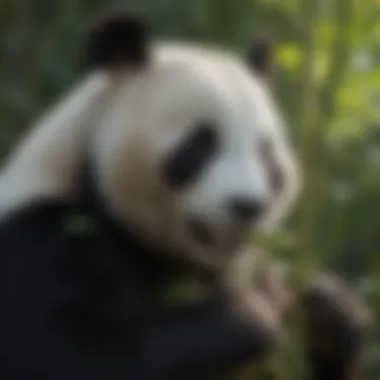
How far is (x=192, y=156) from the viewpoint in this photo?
984 mm

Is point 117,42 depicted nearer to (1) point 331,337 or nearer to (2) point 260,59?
(2) point 260,59

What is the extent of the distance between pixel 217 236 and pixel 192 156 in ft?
0.22

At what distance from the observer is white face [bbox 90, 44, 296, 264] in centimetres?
98

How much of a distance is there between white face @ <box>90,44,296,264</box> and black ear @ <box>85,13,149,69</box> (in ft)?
0.06

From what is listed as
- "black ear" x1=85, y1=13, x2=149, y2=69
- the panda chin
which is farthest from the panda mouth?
"black ear" x1=85, y1=13, x2=149, y2=69

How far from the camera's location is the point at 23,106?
1321 millimetres

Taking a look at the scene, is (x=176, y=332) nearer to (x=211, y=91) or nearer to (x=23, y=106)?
(x=211, y=91)

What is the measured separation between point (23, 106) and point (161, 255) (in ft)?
1.19

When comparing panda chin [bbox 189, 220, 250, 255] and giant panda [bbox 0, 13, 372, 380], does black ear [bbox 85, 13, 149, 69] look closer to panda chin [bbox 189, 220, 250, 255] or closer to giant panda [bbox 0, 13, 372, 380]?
giant panda [bbox 0, 13, 372, 380]

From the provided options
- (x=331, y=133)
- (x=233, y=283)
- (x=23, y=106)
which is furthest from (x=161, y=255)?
(x=23, y=106)

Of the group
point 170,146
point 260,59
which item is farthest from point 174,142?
point 260,59

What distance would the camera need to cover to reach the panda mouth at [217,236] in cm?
99

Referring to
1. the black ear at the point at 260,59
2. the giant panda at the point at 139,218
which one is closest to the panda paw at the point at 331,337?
the giant panda at the point at 139,218

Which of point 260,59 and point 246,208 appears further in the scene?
point 260,59
